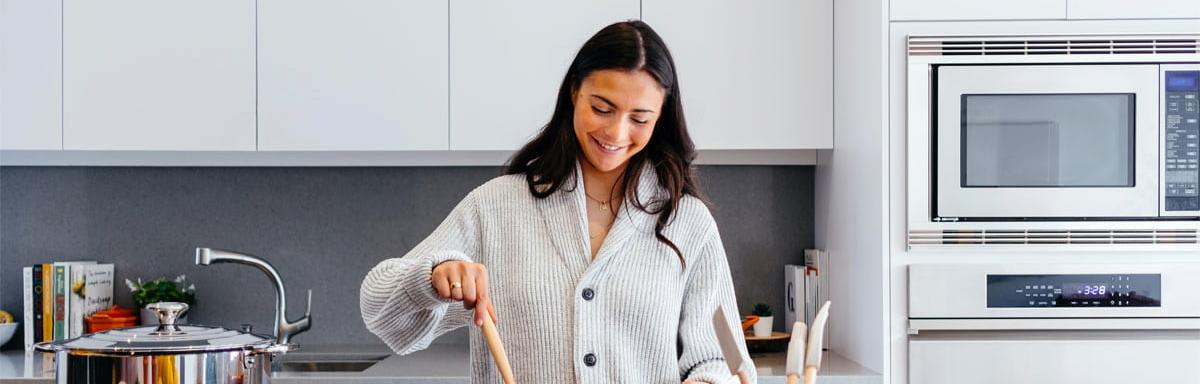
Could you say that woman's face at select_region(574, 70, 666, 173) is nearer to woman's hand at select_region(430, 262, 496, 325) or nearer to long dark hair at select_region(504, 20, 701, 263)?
long dark hair at select_region(504, 20, 701, 263)

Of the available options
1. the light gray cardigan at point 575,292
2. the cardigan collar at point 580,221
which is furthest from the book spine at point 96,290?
the cardigan collar at point 580,221

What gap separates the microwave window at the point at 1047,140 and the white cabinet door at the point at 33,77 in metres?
2.13

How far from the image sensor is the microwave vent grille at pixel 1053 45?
96.2 inches

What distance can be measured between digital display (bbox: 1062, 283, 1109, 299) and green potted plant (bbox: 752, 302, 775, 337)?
2.48 ft

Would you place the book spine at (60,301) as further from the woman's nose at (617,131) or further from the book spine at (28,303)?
the woman's nose at (617,131)

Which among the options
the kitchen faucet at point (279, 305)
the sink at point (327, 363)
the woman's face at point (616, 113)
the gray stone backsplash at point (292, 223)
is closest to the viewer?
the woman's face at point (616, 113)

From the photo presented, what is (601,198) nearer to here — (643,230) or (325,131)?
(643,230)

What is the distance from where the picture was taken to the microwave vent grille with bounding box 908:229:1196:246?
96.2 inches

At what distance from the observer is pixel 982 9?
2475 mm

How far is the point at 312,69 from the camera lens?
9.36 ft

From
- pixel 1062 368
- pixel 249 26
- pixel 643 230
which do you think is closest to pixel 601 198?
pixel 643 230

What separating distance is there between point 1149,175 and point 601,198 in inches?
55.4

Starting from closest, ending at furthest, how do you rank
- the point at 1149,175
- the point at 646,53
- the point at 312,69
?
the point at 646,53
the point at 1149,175
the point at 312,69

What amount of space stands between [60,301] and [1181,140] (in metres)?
2.66
